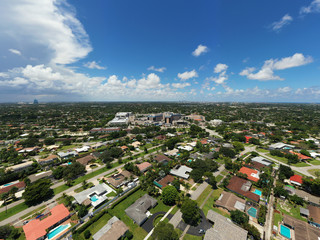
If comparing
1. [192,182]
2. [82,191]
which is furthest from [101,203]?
[192,182]

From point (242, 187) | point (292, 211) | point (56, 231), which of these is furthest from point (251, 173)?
point (56, 231)

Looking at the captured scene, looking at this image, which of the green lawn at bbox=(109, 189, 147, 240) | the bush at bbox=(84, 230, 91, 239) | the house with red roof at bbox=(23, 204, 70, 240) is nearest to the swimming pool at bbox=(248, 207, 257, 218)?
the green lawn at bbox=(109, 189, 147, 240)

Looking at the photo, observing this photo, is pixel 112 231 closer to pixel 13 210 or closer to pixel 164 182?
pixel 164 182

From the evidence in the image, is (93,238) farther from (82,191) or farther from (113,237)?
(82,191)

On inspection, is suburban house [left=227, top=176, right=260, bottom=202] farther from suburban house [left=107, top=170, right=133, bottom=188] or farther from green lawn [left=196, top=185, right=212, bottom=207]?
suburban house [left=107, top=170, right=133, bottom=188]

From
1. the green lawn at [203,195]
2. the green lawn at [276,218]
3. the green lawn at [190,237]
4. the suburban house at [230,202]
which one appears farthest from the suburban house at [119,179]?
the green lawn at [276,218]

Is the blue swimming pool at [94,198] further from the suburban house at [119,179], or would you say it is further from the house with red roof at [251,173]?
the house with red roof at [251,173]

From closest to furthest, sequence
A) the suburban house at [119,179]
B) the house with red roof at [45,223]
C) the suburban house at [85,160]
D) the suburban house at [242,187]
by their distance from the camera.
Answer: the house with red roof at [45,223] < the suburban house at [242,187] < the suburban house at [119,179] < the suburban house at [85,160]
